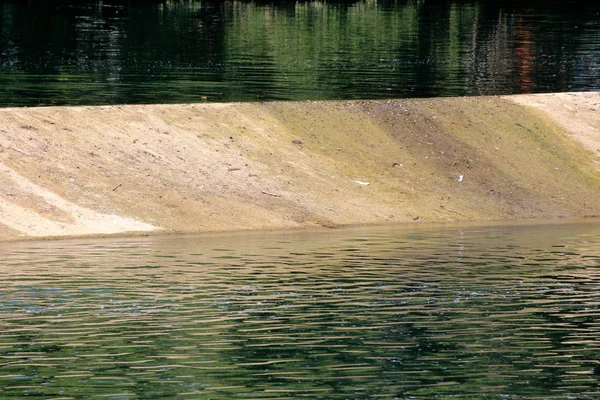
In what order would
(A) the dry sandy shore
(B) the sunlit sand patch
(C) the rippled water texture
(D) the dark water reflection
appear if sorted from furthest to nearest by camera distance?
(C) the rippled water texture < (A) the dry sandy shore < (B) the sunlit sand patch < (D) the dark water reflection

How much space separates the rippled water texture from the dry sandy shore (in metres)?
3.72

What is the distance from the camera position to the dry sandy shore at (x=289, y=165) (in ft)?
125

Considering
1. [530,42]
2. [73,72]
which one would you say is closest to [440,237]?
[73,72]

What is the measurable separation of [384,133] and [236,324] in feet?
73.0

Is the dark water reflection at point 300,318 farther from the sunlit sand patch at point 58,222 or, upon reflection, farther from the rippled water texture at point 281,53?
the rippled water texture at point 281,53

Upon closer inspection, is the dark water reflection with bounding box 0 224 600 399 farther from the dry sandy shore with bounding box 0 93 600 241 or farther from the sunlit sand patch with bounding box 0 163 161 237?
the dry sandy shore with bounding box 0 93 600 241

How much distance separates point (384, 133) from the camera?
149ft

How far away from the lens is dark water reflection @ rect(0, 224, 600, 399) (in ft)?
64.1

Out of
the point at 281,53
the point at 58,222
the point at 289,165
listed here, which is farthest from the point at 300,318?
the point at 281,53

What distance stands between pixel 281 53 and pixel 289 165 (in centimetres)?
2951

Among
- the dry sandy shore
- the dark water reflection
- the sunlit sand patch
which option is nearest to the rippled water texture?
the dry sandy shore

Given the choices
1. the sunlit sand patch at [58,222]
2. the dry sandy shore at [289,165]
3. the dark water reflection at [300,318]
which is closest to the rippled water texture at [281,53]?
the dry sandy shore at [289,165]

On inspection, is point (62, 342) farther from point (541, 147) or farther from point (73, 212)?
point (541, 147)

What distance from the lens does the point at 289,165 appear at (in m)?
42.4
